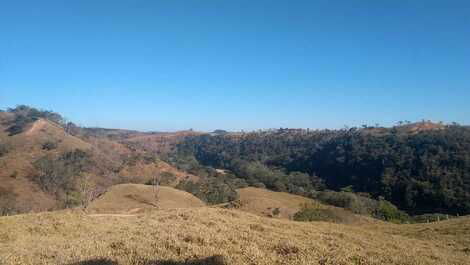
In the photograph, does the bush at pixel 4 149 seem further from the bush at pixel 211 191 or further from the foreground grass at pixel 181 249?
the foreground grass at pixel 181 249

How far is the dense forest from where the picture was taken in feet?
266

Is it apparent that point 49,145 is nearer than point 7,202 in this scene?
No

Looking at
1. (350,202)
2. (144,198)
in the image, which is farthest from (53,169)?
(350,202)

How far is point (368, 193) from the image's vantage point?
3711 inches

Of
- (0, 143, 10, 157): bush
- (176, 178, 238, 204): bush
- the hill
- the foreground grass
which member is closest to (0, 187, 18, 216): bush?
the hill

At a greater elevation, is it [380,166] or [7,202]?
[380,166]

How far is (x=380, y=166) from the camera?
99.8 meters

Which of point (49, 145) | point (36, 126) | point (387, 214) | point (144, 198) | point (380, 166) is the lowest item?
point (387, 214)

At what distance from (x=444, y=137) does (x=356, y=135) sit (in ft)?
101

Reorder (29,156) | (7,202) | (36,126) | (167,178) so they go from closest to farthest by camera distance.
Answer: (7,202) → (29,156) → (167,178) → (36,126)

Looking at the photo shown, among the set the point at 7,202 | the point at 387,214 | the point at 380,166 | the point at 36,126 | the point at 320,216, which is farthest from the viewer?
the point at 36,126

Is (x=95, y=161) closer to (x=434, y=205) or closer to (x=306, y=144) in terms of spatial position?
(x=434, y=205)

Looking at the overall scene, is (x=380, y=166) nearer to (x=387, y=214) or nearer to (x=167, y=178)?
(x=387, y=214)

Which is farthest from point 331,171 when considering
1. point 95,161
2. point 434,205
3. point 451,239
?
point 451,239
